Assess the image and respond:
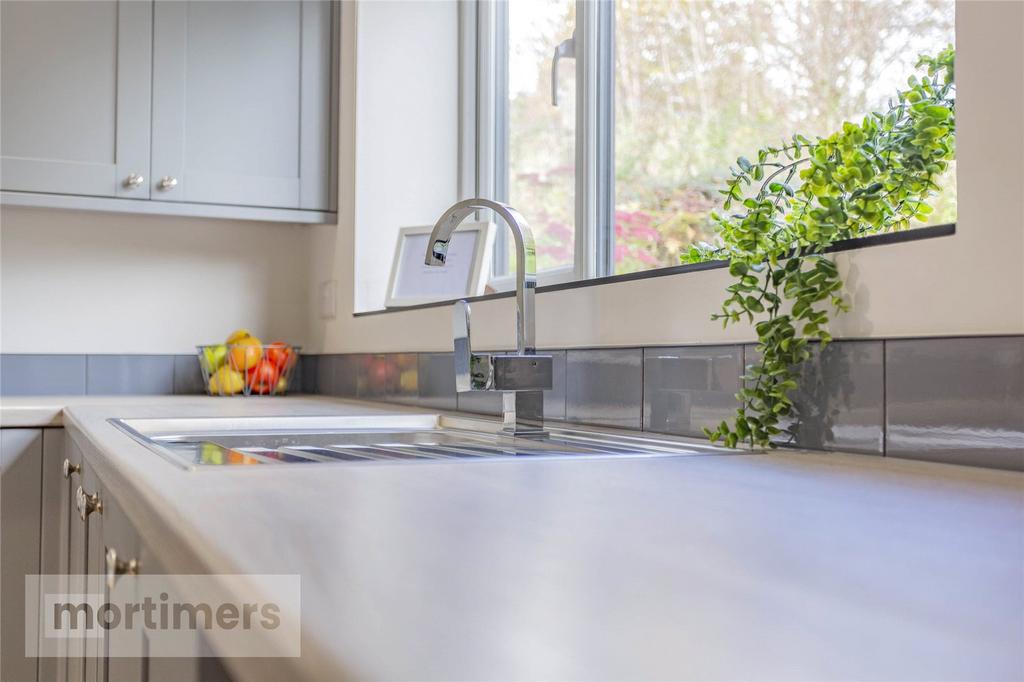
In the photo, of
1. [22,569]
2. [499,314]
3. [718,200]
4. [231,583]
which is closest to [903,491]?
[231,583]

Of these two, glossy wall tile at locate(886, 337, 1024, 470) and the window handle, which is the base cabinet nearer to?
glossy wall tile at locate(886, 337, 1024, 470)

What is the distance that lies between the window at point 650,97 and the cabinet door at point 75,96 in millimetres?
829

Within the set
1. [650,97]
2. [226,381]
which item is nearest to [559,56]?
[650,97]

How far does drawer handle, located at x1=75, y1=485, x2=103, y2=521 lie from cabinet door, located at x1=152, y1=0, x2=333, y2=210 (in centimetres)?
127

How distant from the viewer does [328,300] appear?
2643 millimetres

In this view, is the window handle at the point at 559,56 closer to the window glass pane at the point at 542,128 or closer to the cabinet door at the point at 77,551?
the window glass pane at the point at 542,128

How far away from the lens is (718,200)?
62.7 inches

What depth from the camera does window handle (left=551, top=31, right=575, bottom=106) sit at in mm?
2035

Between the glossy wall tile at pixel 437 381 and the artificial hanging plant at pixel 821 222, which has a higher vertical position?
the artificial hanging plant at pixel 821 222

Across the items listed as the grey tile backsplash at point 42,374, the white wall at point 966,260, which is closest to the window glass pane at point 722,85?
the white wall at point 966,260

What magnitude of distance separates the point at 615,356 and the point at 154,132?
150cm

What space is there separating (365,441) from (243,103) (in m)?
1.33

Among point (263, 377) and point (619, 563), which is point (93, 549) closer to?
point (619, 563)

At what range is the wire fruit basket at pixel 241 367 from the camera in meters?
2.50
